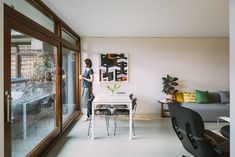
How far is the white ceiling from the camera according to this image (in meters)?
3.50

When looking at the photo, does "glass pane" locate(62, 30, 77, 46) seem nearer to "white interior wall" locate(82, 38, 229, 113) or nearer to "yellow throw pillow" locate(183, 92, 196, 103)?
"white interior wall" locate(82, 38, 229, 113)

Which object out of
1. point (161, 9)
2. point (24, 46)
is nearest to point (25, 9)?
point (24, 46)

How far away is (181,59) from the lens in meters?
6.96

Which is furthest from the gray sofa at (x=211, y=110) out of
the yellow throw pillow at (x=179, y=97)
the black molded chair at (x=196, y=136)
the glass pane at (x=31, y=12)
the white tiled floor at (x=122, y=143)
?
the glass pane at (x=31, y=12)

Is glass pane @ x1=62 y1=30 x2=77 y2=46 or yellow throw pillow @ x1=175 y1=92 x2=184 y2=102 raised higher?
glass pane @ x1=62 y1=30 x2=77 y2=46

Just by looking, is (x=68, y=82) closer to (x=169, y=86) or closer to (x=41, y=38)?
(x=41, y=38)

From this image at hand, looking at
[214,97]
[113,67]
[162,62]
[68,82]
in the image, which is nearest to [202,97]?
[214,97]

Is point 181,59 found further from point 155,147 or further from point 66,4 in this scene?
Answer: point 66,4

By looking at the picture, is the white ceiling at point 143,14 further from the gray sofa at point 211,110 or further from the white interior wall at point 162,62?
the gray sofa at point 211,110

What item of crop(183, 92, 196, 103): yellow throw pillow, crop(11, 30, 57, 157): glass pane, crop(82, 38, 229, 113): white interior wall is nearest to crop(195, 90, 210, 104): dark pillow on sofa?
crop(183, 92, 196, 103): yellow throw pillow

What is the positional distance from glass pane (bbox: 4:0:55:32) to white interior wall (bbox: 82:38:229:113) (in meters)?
2.93

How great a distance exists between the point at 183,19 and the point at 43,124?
3549 mm

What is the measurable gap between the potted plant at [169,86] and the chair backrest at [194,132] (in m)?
3.87

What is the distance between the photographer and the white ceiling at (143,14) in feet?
11.5
